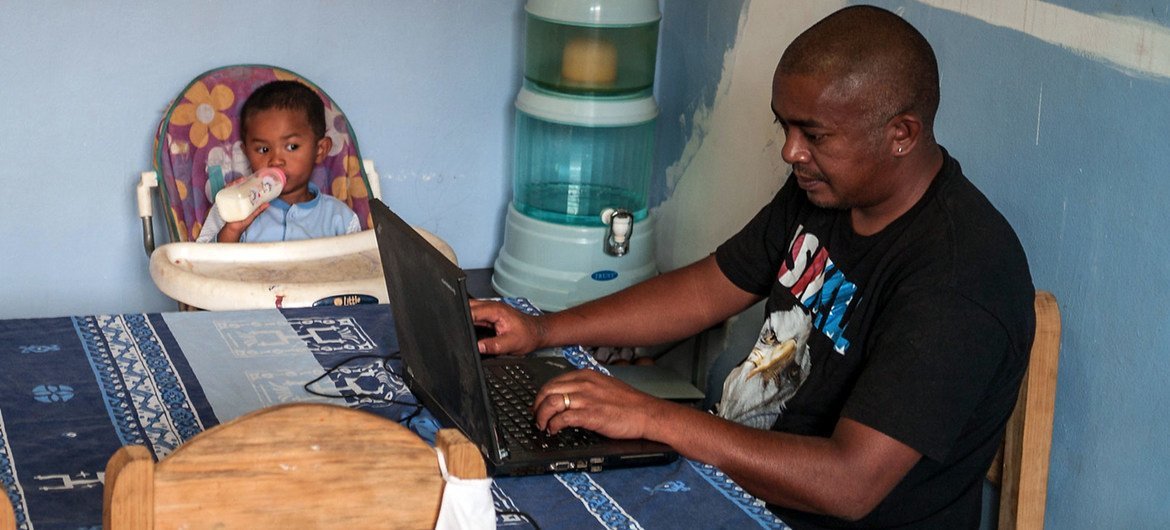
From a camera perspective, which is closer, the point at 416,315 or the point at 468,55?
the point at 416,315

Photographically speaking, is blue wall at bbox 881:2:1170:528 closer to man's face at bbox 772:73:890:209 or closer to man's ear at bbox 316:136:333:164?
man's face at bbox 772:73:890:209

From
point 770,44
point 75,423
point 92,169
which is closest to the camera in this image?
point 75,423

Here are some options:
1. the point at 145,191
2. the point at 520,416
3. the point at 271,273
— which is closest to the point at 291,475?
the point at 520,416

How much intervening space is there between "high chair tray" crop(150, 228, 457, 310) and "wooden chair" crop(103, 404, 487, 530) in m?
1.23

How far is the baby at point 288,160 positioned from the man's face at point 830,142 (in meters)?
1.39

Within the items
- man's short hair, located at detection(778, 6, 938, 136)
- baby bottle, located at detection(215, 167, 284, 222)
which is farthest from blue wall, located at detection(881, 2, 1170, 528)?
baby bottle, located at detection(215, 167, 284, 222)

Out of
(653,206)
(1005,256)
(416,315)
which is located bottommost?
(653,206)

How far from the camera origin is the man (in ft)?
4.97

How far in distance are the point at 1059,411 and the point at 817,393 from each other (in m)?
0.42

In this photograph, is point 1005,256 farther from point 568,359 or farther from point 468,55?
point 468,55

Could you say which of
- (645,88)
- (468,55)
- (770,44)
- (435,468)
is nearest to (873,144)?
(435,468)

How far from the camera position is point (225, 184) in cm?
287

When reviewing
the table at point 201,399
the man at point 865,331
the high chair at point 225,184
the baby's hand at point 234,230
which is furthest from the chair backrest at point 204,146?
the man at point 865,331

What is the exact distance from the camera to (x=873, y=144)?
5.39 feet
